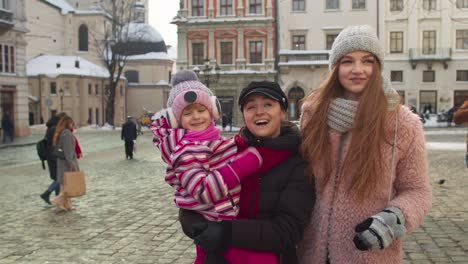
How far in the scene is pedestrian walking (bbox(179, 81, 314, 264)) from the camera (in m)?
2.57

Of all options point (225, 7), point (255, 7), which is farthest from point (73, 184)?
point (225, 7)

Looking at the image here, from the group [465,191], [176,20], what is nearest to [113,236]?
[465,191]

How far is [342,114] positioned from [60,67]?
63577 millimetres

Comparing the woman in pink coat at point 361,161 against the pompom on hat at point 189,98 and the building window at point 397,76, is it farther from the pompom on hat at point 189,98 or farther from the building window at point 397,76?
the building window at point 397,76

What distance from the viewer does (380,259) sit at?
8.42 feet

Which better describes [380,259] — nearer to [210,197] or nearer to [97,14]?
[210,197]

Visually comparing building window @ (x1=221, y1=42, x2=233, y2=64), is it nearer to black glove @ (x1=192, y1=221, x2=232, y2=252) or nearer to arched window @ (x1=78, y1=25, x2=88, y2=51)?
arched window @ (x1=78, y1=25, x2=88, y2=51)

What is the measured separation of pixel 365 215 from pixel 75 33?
242 ft

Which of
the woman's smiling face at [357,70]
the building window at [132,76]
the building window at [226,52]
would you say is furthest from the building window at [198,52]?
the woman's smiling face at [357,70]

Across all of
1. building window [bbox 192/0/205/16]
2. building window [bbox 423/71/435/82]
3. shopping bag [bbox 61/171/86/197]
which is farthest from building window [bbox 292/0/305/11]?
shopping bag [bbox 61/171/86/197]

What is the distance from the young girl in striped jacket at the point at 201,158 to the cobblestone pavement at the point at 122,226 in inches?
144

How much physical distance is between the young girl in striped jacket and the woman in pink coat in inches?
15.5

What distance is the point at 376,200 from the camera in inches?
102

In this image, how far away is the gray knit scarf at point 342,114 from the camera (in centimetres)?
264
